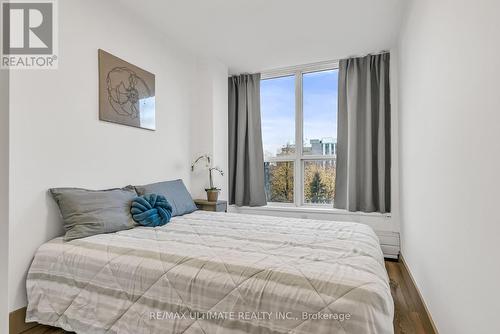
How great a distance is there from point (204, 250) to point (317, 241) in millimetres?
744

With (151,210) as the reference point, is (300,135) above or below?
above

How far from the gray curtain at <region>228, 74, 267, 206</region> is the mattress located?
2.14 metres

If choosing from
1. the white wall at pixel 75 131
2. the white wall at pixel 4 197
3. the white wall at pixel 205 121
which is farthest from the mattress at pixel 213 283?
the white wall at pixel 205 121

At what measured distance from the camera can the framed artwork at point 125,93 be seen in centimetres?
246

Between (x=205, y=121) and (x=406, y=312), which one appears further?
(x=205, y=121)

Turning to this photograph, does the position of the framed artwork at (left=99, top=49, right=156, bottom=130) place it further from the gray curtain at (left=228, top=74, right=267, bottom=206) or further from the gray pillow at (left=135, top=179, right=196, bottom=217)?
the gray curtain at (left=228, top=74, right=267, bottom=206)

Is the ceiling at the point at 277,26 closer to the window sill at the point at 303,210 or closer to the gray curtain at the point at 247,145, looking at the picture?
the gray curtain at the point at 247,145

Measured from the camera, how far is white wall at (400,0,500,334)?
37.2 inches

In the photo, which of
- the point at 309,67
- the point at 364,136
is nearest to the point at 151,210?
the point at 364,136

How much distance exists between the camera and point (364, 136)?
11.8 feet

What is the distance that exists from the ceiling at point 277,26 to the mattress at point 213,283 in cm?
207

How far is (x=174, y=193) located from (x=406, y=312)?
2.28 meters

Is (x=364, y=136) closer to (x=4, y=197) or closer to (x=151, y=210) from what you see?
(x=151, y=210)

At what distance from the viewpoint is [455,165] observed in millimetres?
1305
